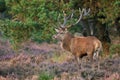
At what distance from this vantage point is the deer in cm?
1338

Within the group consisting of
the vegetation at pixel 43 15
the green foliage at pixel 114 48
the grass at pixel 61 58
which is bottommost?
the grass at pixel 61 58

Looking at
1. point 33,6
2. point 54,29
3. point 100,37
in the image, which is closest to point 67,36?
point 54,29

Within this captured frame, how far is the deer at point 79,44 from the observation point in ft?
43.9

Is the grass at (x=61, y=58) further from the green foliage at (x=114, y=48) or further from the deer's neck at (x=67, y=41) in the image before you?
the deer's neck at (x=67, y=41)

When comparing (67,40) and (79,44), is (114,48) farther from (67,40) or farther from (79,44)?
(79,44)

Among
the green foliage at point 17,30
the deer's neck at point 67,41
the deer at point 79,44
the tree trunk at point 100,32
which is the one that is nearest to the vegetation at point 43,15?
the green foliage at point 17,30

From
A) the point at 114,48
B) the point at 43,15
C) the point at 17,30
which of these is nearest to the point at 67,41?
the point at 43,15

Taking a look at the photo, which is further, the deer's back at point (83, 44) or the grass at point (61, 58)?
the grass at point (61, 58)

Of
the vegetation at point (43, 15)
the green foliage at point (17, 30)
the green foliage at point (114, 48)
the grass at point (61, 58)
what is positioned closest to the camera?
the vegetation at point (43, 15)

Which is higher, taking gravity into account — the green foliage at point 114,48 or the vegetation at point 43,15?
the vegetation at point 43,15

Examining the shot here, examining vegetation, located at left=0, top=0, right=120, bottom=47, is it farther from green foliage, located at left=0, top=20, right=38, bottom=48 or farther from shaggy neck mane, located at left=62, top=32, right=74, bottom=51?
shaggy neck mane, located at left=62, top=32, right=74, bottom=51

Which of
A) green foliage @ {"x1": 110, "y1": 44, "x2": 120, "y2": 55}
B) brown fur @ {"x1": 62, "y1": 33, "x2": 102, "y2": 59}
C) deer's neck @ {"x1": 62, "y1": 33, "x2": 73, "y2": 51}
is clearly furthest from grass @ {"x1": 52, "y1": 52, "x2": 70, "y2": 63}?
brown fur @ {"x1": 62, "y1": 33, "x2": 102, "y2": 59}

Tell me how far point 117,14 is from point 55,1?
2432mm

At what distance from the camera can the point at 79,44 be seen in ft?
45.0
